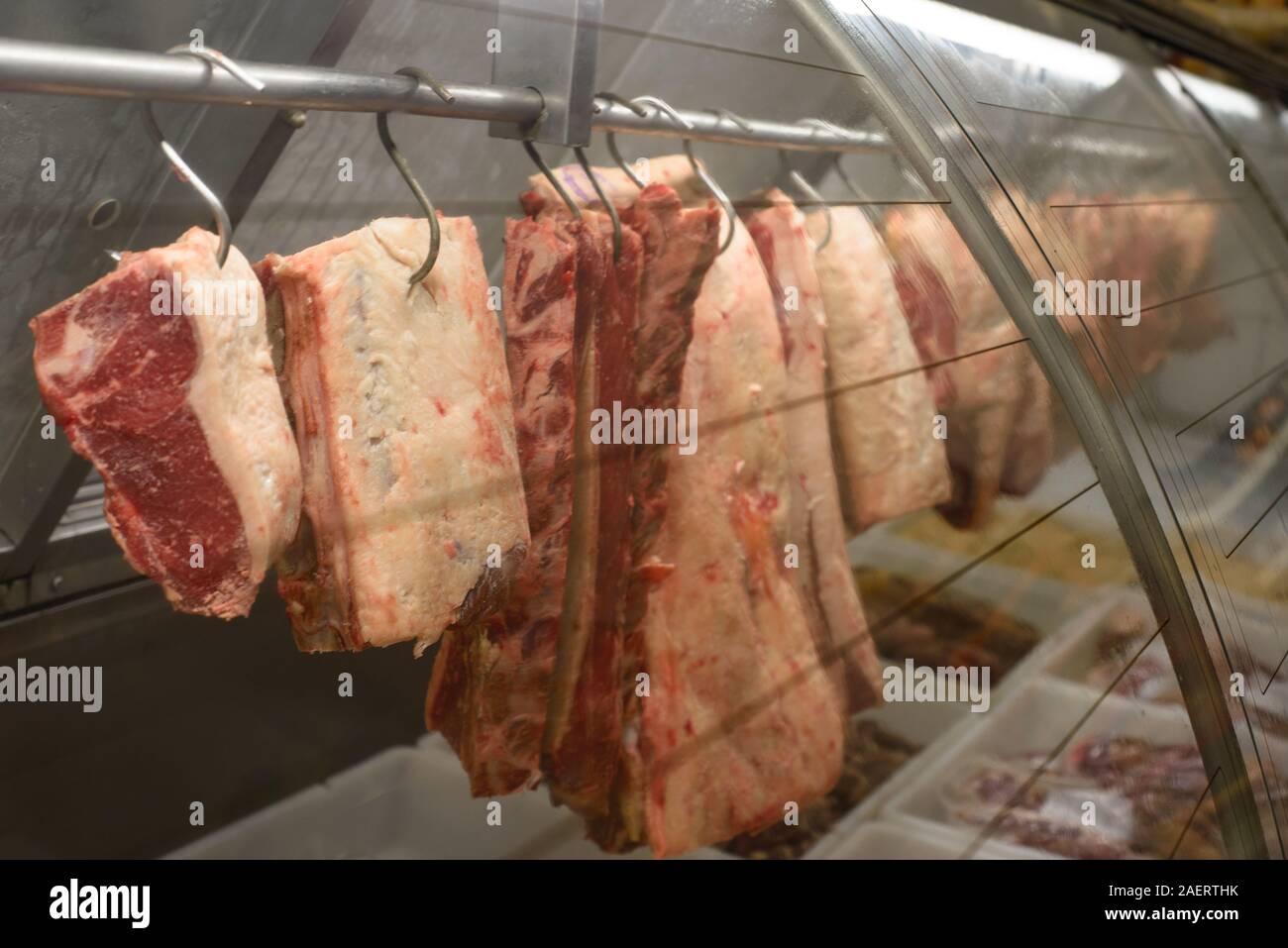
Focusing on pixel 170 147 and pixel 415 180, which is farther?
pixel 415 180

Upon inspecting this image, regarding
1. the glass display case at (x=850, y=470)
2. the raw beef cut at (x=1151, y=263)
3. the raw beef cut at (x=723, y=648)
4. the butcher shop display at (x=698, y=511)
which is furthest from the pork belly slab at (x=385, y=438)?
the raw beef cut at (x=1151, y=263)

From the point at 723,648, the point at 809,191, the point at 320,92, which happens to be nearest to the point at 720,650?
the point at 723,648

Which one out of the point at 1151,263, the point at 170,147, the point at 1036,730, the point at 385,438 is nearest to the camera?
the point at 170,147

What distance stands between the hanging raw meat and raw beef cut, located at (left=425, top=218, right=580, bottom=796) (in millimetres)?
124

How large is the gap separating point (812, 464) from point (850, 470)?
2.2 inches

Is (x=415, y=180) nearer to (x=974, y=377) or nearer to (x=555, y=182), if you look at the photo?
(x=555, y=182)

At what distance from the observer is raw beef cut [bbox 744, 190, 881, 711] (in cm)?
151

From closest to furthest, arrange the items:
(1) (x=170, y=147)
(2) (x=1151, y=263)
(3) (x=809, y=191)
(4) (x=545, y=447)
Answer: (1) (x=170, y=147) → (4) (x=545, y=447) → (3) (x=809, y=191) → (2) (x=1151, y=263)

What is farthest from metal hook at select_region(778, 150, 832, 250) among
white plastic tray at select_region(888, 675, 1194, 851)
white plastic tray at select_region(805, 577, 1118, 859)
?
white plastic tray at select_region(888, 675, 1194, 851)

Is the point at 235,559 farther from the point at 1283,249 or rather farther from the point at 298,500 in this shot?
the point at 1283,249

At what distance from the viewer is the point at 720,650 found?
1577 millimetres

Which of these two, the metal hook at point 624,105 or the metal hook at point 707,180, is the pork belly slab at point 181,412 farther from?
the metal hook at point 707,180

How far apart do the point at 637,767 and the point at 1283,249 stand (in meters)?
1.76

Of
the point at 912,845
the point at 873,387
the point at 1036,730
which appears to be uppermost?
the point at 873,387
